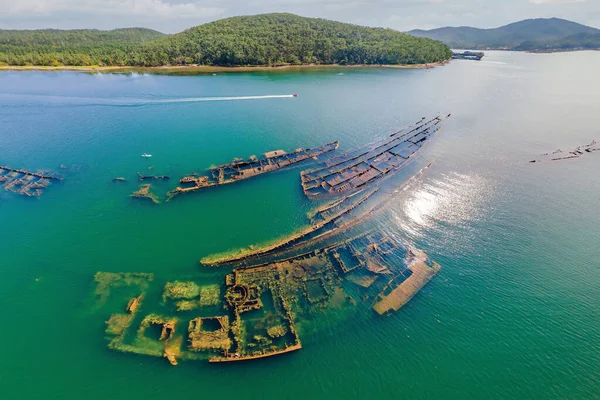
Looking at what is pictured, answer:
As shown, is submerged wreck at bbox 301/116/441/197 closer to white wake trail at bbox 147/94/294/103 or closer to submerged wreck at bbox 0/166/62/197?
submerged wreck at bbox 0/166/62/197

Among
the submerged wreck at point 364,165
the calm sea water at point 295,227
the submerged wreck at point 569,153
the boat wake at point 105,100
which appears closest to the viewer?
the calm sea water at point 295,227

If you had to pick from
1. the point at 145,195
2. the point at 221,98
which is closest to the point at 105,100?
the point at 221,98

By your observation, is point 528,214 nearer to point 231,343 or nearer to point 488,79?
point 231,343

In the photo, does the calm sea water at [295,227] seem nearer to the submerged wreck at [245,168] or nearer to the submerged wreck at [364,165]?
the submerged wreck at [245,168]

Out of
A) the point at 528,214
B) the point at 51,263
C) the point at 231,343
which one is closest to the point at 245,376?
the point at 231,343

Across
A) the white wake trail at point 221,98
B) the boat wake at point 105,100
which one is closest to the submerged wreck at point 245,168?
the white wake trail at point 221,98
